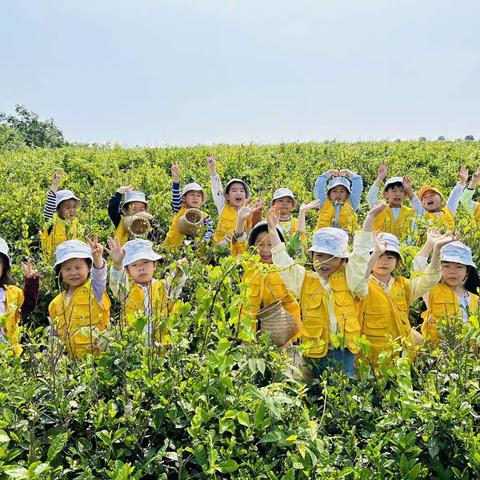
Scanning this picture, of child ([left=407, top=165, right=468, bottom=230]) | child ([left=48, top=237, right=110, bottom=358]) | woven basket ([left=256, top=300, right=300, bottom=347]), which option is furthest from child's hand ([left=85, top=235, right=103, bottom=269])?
child ([left=407, top=165, right=468, bottom=230])

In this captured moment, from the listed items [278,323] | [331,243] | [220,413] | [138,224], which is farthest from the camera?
[138,224]

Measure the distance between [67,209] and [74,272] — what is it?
226 centimetres

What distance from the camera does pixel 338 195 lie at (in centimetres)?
658

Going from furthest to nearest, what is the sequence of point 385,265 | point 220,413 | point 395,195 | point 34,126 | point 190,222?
point 34,126 → point 395,195 → point 190,222 → point 385,265 → point 220,413

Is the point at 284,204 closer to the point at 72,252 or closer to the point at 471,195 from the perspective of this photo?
the point at 471,195

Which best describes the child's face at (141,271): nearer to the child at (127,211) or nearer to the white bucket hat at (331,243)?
the white bucket hat at (331,243)

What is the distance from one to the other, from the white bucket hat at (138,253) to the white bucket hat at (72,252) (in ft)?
0.95

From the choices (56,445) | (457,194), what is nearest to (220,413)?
(56,445)

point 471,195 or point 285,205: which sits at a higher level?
point 471,195

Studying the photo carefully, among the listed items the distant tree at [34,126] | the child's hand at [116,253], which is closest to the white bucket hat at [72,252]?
the child's hand at [116,253]

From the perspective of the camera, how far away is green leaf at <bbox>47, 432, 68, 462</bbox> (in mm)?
2123

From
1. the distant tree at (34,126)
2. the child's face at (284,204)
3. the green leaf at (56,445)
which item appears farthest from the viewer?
the distant tree at (34,126)

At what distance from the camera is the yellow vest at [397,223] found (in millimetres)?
5871

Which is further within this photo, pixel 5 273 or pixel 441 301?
pixel 5 273
